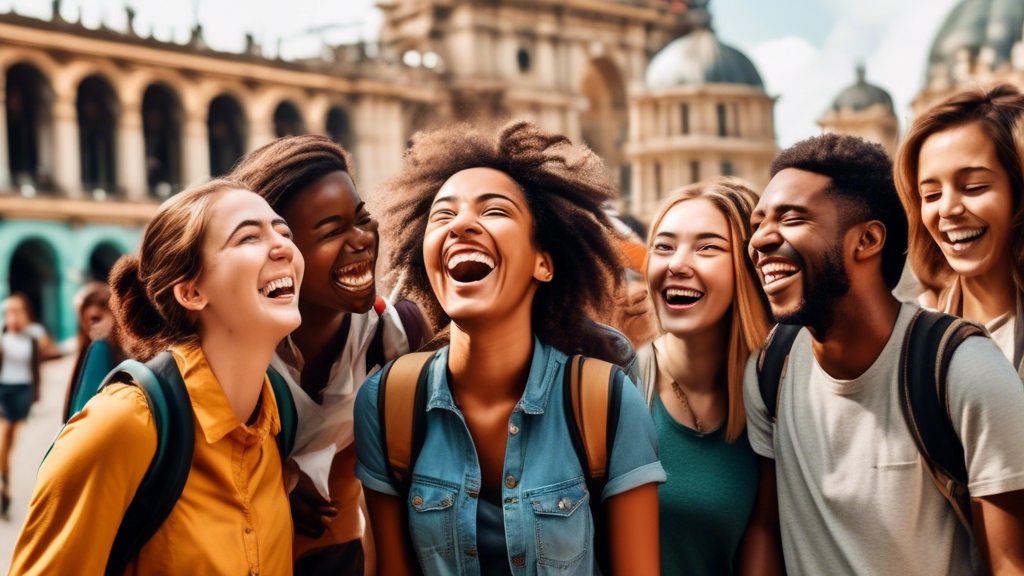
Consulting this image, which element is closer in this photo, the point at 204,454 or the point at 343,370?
the point at 204,454

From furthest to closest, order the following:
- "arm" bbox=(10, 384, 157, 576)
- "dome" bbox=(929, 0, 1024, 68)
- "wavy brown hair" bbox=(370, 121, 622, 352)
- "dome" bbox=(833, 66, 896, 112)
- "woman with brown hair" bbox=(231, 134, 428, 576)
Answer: "dome" bbox=(833, 66, 896, 112), "dome" bbox=(929, 0, 1024, 68), "woman with brown hair" bbox=(231, 134, 428, 576), "wavy brown hair" bbox=(370, 121, 622, 352), "arm" bbox=(10, 384, 157, 576)

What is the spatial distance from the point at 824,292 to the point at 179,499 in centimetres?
219

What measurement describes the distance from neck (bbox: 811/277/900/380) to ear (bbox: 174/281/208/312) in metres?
2.08

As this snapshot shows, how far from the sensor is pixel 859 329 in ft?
11.0

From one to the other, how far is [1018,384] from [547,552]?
1.56 metres

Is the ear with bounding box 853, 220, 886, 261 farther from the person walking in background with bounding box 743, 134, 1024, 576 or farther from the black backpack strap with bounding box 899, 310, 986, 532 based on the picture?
the black backpack strap with bounding box 899, 310, 986, 532

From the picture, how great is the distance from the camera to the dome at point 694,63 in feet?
165

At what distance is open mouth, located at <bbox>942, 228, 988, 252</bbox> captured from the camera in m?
3.75

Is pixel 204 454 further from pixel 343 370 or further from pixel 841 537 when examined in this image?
pixel 841 537

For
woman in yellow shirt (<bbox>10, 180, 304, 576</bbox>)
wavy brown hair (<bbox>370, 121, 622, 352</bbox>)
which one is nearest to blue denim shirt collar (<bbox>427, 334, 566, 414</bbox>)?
wavy brown hair (<bbox>370, 121, 622, 352</bbox>)

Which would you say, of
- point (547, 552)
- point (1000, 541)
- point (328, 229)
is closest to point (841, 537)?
point (1000, 541)

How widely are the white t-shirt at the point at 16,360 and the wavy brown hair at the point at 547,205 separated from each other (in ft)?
28.1

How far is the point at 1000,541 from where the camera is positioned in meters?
3.06

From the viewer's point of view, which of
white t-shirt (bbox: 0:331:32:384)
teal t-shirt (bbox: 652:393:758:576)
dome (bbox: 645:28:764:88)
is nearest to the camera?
teal t-shirt (bbox: 652:393:758:576)
